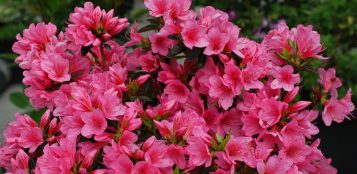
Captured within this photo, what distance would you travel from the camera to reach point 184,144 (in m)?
1.13

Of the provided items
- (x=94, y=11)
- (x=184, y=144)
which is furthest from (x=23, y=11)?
(x=184, y=144)

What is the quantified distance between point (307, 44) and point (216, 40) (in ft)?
0.74

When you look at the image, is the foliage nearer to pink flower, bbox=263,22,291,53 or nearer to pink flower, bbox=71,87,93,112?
pink flower, bbox=263,22,291,53

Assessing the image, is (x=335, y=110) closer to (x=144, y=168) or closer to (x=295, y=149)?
(x=295, y=149)

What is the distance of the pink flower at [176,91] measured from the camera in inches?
49.4

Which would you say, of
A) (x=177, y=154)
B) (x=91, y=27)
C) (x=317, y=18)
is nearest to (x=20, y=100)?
(x=317, y=18)

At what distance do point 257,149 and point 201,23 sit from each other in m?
0.31

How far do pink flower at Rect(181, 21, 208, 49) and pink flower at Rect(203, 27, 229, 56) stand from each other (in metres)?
0.01

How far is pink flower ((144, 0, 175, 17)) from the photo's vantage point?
4.17 feet

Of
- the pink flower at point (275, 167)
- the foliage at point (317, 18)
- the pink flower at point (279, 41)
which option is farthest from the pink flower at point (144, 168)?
the foliage at point (317, 18)

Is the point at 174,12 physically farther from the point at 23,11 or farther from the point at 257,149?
the point at 23,11

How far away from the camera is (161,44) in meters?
1.28

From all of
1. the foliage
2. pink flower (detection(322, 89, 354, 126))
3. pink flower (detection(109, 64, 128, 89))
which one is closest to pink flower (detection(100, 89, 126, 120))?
pink flower (detection(109, 64, 128, 89))

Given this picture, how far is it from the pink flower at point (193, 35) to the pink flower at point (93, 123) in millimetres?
242
